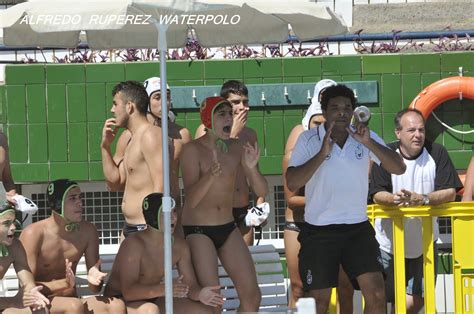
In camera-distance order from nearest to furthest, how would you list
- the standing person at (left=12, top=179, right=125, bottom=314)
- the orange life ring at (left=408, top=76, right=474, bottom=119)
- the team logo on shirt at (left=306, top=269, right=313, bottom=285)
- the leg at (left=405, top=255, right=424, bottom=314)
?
the team logo on shirt at (left=306, top=269, right=313, bottom=285) < the standing person at (left=12, top=179, right=125, bottom=314) < the leg at (left=405, top=255, right=424, bottom=314) < the orange life ring at (left=408, top=76, right=474, bottom=119)

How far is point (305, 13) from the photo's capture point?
8.08 meters

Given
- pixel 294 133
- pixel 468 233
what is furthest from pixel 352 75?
pixel 468 233

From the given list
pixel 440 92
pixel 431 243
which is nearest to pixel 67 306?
pixel 431 243

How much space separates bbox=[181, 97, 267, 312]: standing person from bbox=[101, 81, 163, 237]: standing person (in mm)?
226

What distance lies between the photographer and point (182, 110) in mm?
12438

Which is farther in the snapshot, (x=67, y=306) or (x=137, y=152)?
(x=137, y=152)

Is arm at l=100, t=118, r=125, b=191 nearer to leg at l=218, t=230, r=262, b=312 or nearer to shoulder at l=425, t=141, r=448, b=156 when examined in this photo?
leg at l=218, t=230, r=262, b=312

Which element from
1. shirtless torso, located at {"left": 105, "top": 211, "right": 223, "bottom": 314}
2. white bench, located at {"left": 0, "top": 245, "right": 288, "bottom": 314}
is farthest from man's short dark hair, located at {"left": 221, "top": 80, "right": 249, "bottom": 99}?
shirtless torso, located at {"left": 105, "top": 211, "right": 223, "bottom": 314}

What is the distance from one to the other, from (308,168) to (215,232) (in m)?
0.91

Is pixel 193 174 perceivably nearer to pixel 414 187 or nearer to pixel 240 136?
pixel 240 136

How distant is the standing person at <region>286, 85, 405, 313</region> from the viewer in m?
8.40

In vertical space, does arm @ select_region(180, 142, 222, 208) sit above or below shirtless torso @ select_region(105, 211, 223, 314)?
above

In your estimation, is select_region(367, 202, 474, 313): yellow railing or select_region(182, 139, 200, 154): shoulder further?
select_region(367, 202, 474, 313): yellow railing

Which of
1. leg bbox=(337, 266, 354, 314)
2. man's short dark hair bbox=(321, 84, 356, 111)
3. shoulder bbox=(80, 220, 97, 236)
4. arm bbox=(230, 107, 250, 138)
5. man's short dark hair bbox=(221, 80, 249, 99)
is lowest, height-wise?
leg bbox=(337, 266, 354, 314)
